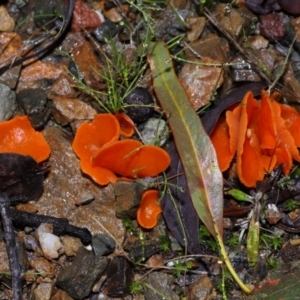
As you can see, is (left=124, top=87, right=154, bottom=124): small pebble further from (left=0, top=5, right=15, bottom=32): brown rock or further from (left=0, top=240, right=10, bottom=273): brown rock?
(left=0, top=240, right=10, bottom=273): brown rock

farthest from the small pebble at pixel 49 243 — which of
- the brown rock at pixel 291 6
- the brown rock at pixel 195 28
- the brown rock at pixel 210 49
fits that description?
the brown rock at pixel 291 6

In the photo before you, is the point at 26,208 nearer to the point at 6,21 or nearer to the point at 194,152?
the point at 194,152

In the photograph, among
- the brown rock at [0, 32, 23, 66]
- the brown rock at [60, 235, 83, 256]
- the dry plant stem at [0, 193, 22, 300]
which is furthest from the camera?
the brown rock at [0, 32, 23, 66]

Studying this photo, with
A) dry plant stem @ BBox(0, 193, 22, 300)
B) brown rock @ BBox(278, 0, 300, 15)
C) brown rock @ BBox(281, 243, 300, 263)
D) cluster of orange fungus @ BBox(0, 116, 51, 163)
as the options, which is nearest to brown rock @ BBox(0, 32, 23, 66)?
cluster of orange fungus @ BBox(0, 116, 51, 163)

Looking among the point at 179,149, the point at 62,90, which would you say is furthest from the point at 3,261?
the point at 179,149

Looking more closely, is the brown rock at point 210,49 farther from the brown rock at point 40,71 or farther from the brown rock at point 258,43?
the brown rock at point 40,71
